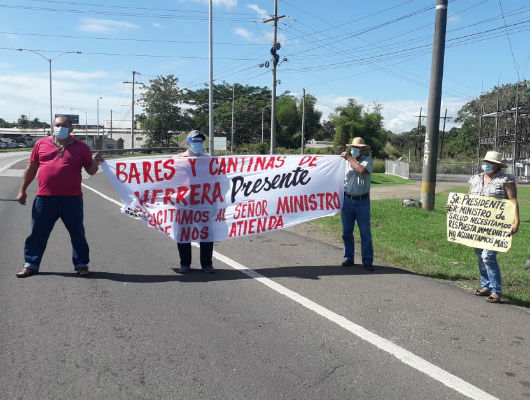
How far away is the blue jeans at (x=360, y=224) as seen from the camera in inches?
276

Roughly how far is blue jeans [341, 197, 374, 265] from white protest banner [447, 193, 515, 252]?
1063mm

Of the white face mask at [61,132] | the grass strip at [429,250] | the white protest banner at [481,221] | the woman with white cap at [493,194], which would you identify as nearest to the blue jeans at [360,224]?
the grass strip at [429,250]

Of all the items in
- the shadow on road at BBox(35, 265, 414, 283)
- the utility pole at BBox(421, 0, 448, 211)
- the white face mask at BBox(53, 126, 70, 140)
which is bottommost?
the shadow on road at BBox(35, 265, 414, 283)

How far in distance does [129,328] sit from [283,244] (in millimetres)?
4639

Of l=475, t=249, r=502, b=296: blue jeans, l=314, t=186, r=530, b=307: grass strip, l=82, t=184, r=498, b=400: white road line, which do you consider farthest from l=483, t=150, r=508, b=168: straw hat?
l=82, t=184, r=498, b=400: white road line

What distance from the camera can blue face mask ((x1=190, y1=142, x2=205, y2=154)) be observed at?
6746 millimetres

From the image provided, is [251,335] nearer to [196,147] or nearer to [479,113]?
[196,147]

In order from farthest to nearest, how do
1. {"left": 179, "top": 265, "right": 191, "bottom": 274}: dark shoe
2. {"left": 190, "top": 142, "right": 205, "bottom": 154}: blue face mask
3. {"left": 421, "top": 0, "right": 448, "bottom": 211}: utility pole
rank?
{"left": 421, "top": 0, "right": 448, "bottom": 211}: utility pole, {"left": 190, "top": 142, "right": 205, "bottom": 154}: blue face mask, {"left": 179, "top": 265, "right": 191, "bottom": 274}: dark shoe

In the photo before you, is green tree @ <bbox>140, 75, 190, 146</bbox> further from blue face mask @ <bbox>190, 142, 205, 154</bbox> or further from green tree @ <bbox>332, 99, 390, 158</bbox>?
blue face mask @ <bbox>190, 142, 205, 154</bbox>

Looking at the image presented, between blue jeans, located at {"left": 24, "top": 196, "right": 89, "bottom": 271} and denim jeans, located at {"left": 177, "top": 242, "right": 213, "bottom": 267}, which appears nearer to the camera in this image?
blue jeans, located at {"left": 24, "top": 196, "right": 89, "bottom": 271}

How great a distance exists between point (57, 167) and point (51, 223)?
69 cm

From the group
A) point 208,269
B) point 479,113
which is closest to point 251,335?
point 208,269

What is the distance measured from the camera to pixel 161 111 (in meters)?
66.4

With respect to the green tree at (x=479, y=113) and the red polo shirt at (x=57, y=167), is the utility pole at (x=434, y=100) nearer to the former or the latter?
the red polo shirt at (x=57, y=167)
